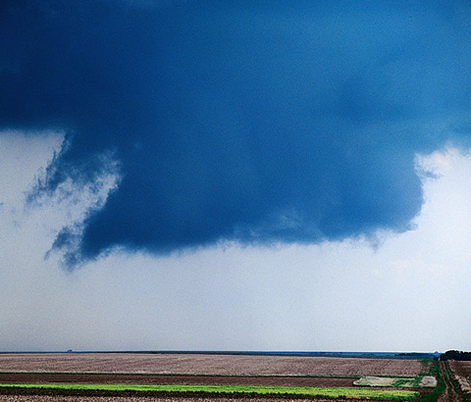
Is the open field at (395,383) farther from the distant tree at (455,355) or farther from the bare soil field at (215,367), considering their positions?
the distant tree at (455,355)

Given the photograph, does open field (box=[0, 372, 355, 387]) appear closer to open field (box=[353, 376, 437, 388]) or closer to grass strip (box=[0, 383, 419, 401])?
open field (box=[353, 376, 437, 388])

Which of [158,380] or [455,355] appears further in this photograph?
[455,355]

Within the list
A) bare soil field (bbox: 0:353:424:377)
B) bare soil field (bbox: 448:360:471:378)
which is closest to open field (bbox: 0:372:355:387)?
bare soil field (bbox: 0:353:424:377)

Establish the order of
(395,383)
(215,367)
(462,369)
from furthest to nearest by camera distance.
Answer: (462,369) < (215,367) < (395,383)

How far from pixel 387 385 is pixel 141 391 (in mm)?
30038

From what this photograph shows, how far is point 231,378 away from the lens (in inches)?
2623

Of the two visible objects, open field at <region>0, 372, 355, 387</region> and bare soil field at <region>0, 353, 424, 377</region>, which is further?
bare soil field at <region>0, 353, 424, 377</region>

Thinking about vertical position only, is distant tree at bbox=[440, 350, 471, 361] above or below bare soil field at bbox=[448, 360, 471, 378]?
below

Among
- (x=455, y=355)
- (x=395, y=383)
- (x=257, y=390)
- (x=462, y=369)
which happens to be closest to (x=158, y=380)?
(x=257, y=390)

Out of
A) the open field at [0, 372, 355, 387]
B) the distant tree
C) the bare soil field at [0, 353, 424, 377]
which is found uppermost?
the open field at [0, 372, 355, 387]

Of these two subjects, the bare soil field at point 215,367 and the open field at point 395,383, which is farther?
the bare soil field at point 215,367

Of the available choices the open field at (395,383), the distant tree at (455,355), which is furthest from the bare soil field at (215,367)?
the distant tree at (455,355)

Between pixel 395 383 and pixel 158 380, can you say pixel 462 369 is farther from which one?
pixel 158 380

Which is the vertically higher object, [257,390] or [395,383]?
[257,390]
